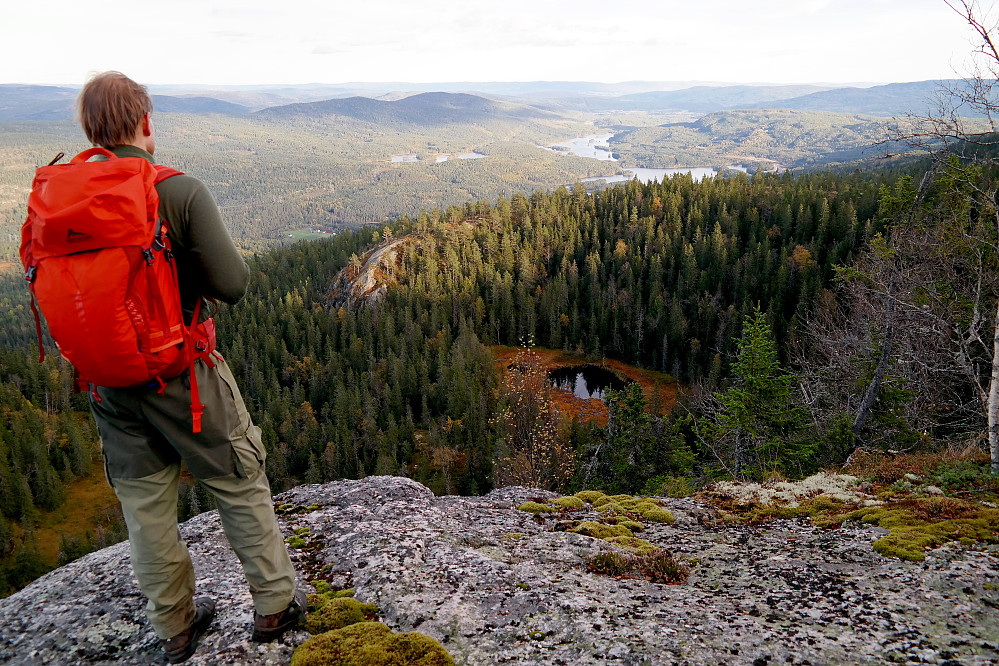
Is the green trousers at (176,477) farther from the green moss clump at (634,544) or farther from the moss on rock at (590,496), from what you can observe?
the moss on rock at (590,496)

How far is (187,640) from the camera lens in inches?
200

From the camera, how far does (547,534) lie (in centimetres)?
881

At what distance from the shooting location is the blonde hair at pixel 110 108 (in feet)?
13.0

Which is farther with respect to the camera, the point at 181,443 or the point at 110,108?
the point at 181,443

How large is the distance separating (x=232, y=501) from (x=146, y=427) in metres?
0.95

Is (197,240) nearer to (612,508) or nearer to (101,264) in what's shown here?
(101,264)

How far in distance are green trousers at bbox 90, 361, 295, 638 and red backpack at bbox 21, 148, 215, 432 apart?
1.61 feet

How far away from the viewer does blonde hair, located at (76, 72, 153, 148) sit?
3.96 m

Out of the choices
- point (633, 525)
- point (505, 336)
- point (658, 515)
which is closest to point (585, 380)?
point (505, 336)

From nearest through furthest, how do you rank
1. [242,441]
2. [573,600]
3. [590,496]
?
[242,441]
[573,600]
[590,496]

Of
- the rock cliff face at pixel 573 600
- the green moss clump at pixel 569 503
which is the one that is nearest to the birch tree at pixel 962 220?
the rock cliff face at pixel 573 600

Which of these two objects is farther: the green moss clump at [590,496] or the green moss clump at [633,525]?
the green moss clump at [590,496]

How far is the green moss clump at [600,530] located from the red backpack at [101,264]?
7050 millimetres

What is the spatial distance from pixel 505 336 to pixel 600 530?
91477 millimetres
